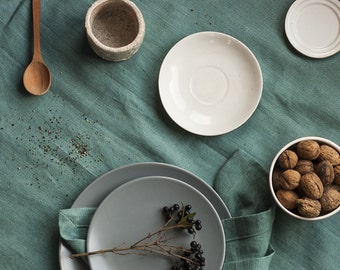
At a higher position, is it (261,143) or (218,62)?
(218,62)

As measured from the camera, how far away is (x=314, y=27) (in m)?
1.20

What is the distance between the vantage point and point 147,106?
3.88 feet

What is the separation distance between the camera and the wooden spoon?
45.3 inches

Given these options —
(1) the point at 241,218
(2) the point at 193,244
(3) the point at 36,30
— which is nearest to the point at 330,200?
(1) the point at 241,218

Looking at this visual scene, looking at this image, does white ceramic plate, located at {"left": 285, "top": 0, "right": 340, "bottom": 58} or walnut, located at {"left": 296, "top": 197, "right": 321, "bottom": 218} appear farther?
white ceramic plate, located at {"left": 285, "top": 0, "right": 340, "bottom": 58}

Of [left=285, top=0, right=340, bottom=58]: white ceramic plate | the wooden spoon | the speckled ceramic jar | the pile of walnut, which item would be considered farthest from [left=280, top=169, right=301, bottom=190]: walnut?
the wooden spoon

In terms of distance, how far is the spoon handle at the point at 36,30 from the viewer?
115cm

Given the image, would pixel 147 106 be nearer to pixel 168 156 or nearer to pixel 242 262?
pixel 168 156

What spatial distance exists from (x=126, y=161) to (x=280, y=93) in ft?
1.23

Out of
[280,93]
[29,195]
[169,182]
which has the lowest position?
[29,195]

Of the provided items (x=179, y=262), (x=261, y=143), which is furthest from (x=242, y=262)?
(x=261, y=143)

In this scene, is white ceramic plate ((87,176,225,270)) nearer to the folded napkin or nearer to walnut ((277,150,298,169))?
the folded napkin

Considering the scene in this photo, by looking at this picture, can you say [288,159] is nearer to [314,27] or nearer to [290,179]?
[290,179]

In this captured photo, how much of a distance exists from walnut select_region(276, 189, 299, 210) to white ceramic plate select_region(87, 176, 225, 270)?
134 millimetres
